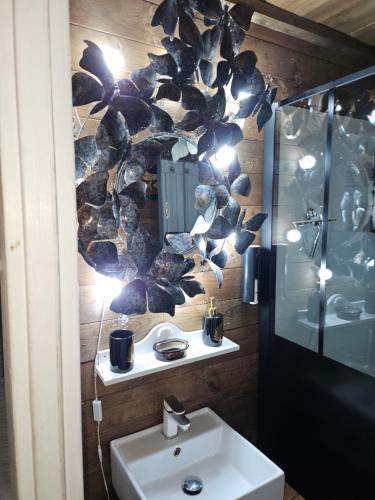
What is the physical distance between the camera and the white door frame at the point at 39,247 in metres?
0.61

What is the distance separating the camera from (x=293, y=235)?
1562 millimetres

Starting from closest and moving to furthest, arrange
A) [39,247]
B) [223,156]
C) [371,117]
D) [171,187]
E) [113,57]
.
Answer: [39,247] → [113,57] → [171,187] → [223,156] → [371,117]

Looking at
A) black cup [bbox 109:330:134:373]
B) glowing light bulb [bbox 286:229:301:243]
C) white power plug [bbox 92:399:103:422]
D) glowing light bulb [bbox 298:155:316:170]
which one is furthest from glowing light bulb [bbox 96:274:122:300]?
glowing light bulb [bbox 298:155:316:170]

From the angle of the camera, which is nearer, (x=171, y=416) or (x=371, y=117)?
(x=171, y=416)

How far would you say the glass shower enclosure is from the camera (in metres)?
1.42

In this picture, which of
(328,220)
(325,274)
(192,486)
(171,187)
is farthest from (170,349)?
(328,220)

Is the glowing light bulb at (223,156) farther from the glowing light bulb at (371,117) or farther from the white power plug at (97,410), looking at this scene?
the white power plug at (97,410)

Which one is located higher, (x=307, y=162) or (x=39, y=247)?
(x=307, y=162)

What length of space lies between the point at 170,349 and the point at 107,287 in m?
0.33

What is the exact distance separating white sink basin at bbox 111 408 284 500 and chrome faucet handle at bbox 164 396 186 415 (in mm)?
136

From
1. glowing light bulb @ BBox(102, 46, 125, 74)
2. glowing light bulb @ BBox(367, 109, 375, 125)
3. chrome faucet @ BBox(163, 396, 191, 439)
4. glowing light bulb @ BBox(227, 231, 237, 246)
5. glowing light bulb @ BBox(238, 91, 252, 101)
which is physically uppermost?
glowing light bulb @ BBox(102, 46, 125, 74)

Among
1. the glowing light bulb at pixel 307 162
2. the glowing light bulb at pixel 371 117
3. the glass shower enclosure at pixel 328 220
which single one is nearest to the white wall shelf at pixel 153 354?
the glass shower enclosure at pixel 328 220

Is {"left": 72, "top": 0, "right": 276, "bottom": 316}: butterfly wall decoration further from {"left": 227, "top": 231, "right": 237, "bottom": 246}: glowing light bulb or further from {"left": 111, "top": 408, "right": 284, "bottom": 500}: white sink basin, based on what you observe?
{"left": 111, "top": 408, "right": 284, "bottom": 500}: white sink basin

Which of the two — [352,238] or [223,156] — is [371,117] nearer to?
[352,238]
